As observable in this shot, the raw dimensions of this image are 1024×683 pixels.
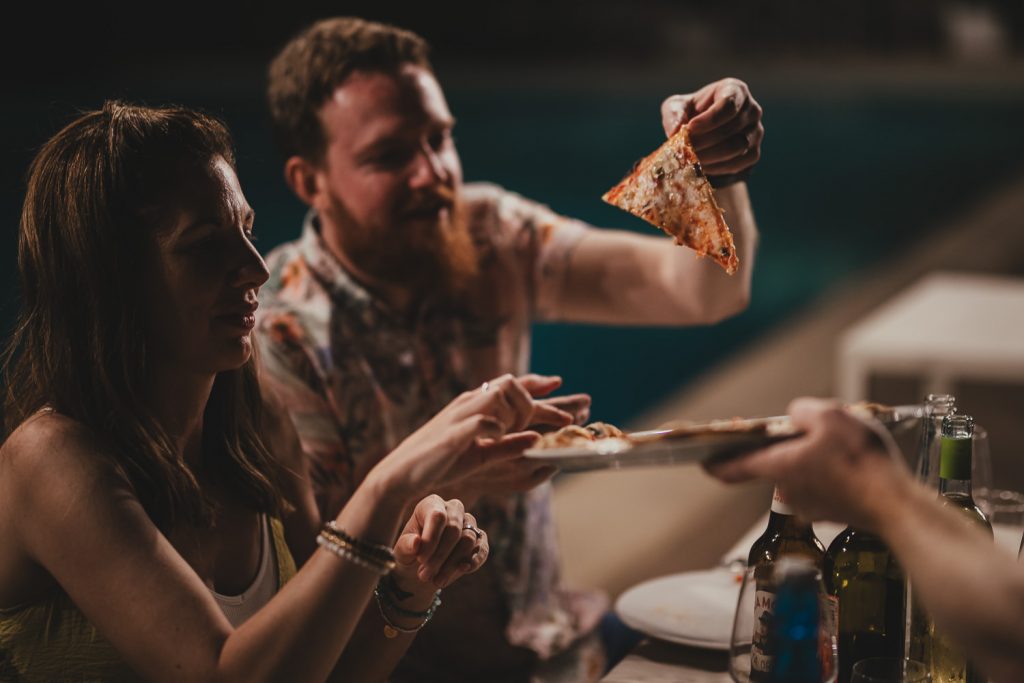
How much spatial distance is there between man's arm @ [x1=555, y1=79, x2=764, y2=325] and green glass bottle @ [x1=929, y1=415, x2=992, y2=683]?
0.48 metres

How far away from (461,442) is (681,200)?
438 millimetres

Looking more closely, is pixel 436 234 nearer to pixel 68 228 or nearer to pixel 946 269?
pixel 68 228

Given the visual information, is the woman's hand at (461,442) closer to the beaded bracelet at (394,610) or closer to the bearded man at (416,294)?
the beaded bracelet at (394,610)

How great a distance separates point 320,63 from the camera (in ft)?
6.66

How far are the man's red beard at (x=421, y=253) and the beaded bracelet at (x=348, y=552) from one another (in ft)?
2.90

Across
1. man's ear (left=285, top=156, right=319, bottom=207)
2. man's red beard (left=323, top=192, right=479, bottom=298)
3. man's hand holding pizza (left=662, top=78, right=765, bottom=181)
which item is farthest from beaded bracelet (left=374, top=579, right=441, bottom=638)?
man's ear (left=285, top=156, right=319, bottom=207)

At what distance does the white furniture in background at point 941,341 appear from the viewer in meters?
3.51

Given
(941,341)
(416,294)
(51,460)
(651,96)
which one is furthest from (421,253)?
(651,96)

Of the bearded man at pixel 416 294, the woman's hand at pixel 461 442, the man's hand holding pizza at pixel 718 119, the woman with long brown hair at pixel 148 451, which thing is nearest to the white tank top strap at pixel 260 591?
the woman with long brown hair at pixel 148 451

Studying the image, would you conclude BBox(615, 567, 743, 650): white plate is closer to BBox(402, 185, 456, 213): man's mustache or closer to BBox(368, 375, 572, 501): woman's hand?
BBox(368, 375, 572, 501): woman's hand

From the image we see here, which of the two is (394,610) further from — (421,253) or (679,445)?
(421,253)

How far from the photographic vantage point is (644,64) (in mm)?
21719

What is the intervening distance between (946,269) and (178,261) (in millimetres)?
7151

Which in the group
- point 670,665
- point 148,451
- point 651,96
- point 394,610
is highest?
point 651,96
